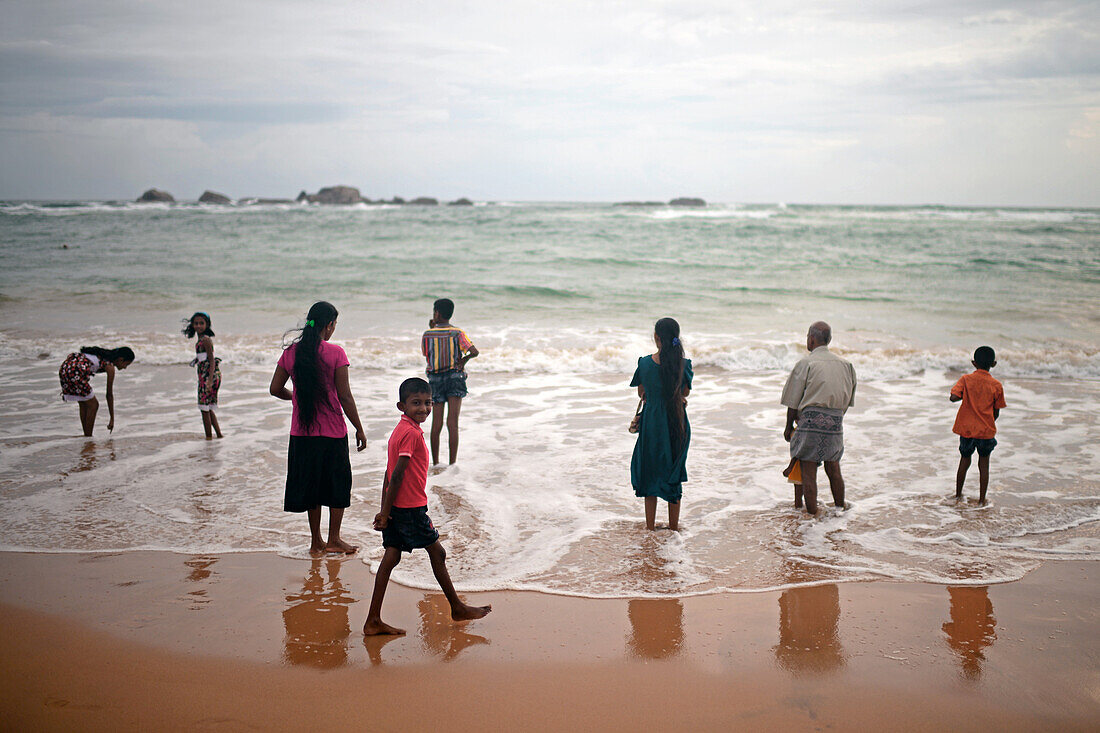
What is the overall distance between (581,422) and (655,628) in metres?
5.00

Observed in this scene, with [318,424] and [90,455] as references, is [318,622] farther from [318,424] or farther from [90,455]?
[90,455]

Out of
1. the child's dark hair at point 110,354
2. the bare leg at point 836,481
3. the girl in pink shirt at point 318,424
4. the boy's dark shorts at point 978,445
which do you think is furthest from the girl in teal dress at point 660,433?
the child's dark hair at point 110,354

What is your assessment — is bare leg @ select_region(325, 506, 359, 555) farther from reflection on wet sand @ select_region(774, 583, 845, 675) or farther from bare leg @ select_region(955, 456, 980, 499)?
bare leg @ select_region(955, 456, 980, 499)

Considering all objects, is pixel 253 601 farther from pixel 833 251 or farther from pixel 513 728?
pixel 833 251

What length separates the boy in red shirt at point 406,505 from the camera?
382 centimetres

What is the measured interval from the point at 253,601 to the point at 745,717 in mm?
2830

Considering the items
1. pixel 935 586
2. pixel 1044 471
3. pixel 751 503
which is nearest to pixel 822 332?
pixel 751 503

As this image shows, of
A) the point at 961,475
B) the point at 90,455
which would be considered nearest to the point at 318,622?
the point at 90,455

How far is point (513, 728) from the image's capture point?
3.09 m

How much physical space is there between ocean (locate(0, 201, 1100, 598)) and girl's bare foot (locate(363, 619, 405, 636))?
29.2 inches

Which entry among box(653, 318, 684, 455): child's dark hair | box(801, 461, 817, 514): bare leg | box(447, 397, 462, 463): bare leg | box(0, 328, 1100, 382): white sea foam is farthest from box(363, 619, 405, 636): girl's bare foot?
box(0, 328, 1100, 382): white sea foam

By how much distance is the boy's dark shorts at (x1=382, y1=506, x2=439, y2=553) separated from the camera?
390 centimetres

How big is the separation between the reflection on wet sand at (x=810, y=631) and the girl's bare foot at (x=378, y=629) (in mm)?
1987

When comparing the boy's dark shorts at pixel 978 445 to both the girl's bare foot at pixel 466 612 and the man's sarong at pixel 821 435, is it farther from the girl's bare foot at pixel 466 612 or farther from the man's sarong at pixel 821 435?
the girl's bare foot at pixel 466 612
